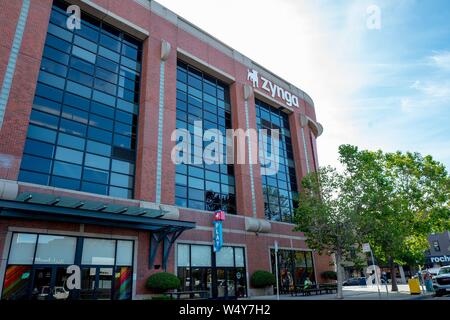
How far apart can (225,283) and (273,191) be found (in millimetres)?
11562

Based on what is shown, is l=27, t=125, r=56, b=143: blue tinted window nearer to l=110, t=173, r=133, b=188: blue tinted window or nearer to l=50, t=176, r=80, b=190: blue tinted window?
l=50, t=176, r=80, b=190: blue tinted window

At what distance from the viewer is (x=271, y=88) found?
37.6 meters

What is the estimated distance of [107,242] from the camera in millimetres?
20094

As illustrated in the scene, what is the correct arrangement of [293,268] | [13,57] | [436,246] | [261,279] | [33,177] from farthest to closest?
[436,246]
[293,268]
[261,279]
[13,57]
[33,177]

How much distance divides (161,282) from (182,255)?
3691 mm

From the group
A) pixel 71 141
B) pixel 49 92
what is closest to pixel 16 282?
pixel 71 141

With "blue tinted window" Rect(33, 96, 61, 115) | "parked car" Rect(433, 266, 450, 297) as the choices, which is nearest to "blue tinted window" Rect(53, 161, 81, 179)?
"blue tinted window" Rect(33, 96, 61, 115)

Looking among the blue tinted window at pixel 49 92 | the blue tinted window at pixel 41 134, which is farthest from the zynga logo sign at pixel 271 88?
the blue tinted window at pixel 41 134

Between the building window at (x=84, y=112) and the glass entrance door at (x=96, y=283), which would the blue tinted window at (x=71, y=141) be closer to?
the building window at (x=84, y=112)

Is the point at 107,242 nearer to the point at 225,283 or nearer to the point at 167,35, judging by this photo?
the point at 225,283

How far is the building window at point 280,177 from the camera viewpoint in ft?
108

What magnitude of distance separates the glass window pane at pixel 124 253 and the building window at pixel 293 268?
14.4m

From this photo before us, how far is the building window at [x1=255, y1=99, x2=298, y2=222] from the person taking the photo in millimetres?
32938

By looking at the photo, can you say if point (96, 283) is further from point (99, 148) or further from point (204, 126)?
point (204, 126)
